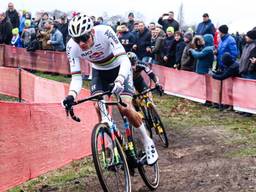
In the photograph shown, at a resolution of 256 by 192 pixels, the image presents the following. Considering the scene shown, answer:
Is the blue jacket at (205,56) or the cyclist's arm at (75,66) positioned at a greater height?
the cyclist's arm at (75,66)

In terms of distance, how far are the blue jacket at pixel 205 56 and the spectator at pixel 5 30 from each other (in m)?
9.69

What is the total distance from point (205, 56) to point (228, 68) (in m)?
1.18

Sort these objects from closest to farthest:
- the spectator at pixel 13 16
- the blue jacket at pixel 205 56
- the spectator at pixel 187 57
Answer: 1. the blue jacket at pixel 205 56
2. the spectator at pixel 187 57
3. the spectator at pixel 13 16

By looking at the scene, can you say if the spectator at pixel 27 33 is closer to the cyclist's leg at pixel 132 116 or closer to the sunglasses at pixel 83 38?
the cyclist's leg at pixel 132 116

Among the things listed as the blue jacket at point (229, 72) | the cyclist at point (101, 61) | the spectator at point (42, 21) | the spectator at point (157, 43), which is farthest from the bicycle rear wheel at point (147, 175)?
the spectator at point (42, 21)

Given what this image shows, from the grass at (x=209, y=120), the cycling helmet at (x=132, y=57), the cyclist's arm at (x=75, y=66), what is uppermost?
the cyclist's arm at (x=75, y=66)

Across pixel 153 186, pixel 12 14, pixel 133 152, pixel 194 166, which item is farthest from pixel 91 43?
pixel 12 14

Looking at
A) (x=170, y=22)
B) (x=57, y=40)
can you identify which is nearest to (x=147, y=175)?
(x=170, y=22)

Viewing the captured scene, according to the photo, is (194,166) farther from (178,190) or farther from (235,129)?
(235,129)

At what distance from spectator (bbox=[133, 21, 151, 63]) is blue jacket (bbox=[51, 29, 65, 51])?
147 inches

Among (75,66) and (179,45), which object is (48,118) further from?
(179,45)

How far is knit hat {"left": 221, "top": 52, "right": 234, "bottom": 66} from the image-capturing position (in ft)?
42.0

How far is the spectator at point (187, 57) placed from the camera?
14.9 metres

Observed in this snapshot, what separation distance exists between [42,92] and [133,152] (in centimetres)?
719
